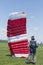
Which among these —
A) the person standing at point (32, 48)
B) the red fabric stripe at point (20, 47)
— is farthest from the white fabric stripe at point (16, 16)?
the person standing at point (32, 48)

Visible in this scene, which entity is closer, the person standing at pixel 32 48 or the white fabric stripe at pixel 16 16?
the person standing at pixel 32 48

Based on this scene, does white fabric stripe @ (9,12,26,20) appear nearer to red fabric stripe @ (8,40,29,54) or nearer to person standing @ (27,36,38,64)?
red fabric stripe @ (8,40,29,54)

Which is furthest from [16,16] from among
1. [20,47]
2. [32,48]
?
[32,48]

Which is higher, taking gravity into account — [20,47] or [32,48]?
[32,48]

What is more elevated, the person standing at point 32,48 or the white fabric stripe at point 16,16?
the white fabric stripe at point 16,16

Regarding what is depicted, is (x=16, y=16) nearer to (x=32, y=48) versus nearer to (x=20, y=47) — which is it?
(x=20, y=47)

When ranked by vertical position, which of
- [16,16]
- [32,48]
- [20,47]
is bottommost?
[20,47]

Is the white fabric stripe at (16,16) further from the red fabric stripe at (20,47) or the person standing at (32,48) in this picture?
the person standing at (32,48)

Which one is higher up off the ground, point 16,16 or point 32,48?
point 16,16

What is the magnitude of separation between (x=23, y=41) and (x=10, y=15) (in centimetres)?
284

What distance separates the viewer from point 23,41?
1016 inches

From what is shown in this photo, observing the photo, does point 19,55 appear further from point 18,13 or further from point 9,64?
point 9,64

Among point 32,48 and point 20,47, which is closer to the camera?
point 32,48

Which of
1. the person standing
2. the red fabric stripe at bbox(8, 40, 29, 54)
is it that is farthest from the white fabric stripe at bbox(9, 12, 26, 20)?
the person standing
